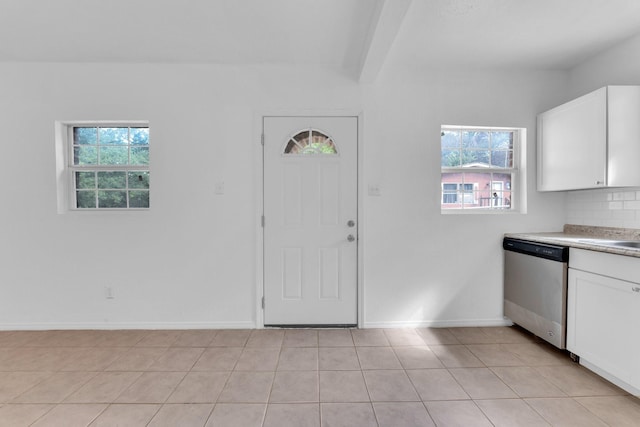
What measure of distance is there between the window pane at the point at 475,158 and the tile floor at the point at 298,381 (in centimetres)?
160

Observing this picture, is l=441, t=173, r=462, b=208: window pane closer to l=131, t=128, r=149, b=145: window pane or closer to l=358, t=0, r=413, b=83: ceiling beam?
l=358, t=0, r=413, b=83: ceiling beam

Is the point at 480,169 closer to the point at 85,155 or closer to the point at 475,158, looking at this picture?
the point at 475,158

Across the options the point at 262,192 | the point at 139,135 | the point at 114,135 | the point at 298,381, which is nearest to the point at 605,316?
the point at 298,381

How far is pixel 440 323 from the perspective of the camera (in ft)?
9.38

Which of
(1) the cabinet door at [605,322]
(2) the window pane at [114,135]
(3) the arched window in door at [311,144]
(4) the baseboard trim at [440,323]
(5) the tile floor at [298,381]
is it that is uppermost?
(2) the window pane at [114,135]

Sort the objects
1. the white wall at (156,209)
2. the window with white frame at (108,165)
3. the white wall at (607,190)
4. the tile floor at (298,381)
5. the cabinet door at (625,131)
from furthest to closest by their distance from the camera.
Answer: the window with white frame at (108,165), the white wall at (156,209), the white wall at (607,190), the cabinet door at (625,131), the tile floor at (298,381)

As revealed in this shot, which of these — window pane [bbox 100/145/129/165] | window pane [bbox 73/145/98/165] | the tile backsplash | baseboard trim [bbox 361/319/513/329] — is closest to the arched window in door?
window pane [bbox 100/145/129/165]

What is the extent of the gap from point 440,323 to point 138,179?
317 centimetres

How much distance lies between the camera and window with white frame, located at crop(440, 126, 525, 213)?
118 inches

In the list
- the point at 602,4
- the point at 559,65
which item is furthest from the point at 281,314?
the point at 559,65

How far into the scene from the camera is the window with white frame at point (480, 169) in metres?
A: 2.99

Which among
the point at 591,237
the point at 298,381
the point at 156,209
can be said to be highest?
the point at 156,209

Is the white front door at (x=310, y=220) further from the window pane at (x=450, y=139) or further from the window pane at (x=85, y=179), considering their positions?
the window pane at (x=85, y=179)

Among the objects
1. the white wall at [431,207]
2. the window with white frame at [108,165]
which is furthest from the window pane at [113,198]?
the white wall at [431,207]
